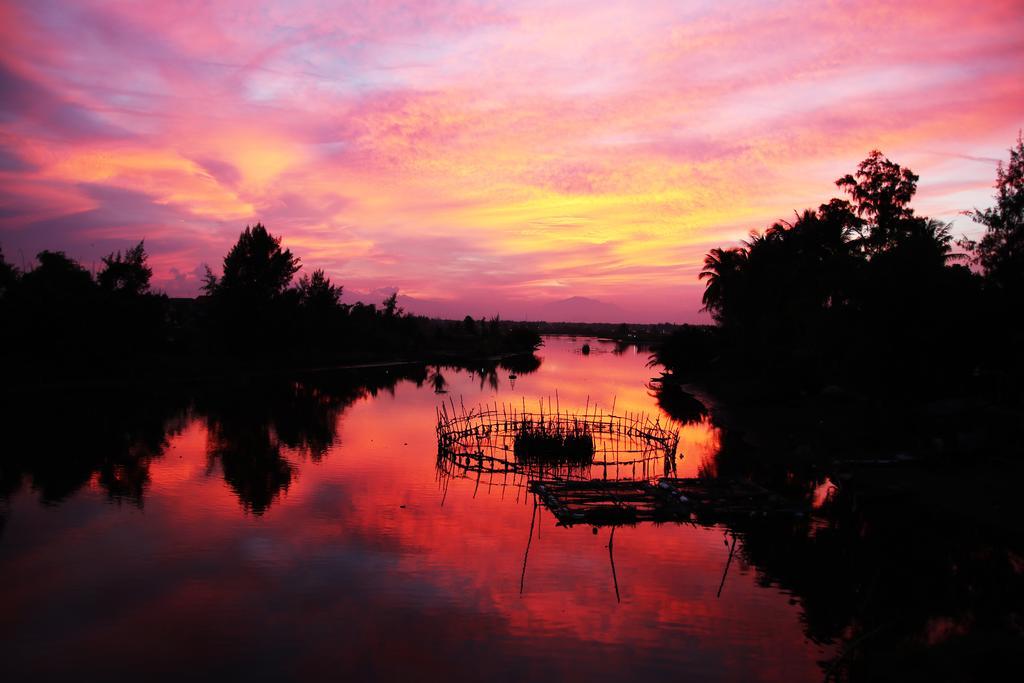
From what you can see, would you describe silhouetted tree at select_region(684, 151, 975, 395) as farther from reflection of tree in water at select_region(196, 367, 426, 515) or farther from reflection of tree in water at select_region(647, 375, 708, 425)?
reflection of tree in water at select_region(196, 367, 426, 515)

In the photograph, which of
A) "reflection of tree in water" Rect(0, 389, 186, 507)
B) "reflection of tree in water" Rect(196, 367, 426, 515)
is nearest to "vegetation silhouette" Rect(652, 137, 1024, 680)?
"reflection of tree in water" Rect(196, 367, 426, 515)

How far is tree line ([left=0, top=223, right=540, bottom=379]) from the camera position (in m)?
41.8

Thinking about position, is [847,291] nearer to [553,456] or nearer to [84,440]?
[553,456]

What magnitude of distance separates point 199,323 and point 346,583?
54.3m

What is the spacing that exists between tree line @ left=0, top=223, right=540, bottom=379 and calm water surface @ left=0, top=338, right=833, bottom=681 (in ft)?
66.6

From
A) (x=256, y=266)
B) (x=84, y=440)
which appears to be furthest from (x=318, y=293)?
(x=84, y=440)

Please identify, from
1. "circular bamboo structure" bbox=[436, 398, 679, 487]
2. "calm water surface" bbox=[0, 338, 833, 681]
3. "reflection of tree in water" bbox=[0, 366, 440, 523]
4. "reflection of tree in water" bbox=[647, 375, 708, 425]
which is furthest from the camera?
"reflection of tree in water" bbox=[647, 375, 708, 425]

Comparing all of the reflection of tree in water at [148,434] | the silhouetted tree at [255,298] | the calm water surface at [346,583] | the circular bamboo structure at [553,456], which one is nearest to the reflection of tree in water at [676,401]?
the circular bamboo structure at [553,456]

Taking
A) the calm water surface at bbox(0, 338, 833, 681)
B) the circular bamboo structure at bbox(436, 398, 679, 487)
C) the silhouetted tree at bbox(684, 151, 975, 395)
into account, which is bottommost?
the calm water surface at bbox(0, 338, 833, 681)

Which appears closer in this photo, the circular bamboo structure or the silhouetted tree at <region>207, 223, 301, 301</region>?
the circular bamboo structure

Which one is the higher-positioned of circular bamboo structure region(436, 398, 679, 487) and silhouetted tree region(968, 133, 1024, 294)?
silhouetted tree region(968, 133, 1024, 294)

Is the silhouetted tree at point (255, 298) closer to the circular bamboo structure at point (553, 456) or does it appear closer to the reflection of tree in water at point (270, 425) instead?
the reflection of tree in water at point (270, 425)

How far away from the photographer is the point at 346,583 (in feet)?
43.7

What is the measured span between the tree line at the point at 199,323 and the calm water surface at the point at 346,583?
20289 millimetres
